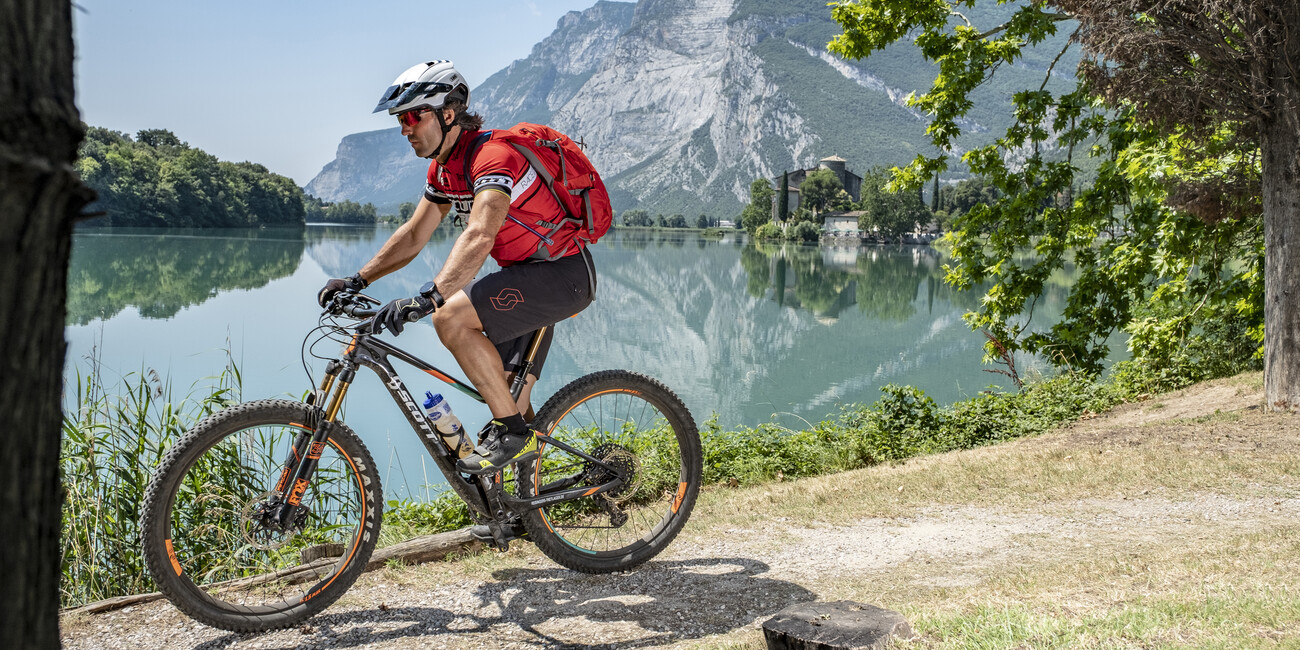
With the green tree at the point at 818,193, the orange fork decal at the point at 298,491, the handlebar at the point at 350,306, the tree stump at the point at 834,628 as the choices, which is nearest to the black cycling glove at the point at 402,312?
the handlebar at the point at 350,306

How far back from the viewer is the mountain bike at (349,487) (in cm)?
378

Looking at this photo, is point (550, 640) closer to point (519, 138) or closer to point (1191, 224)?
point (519, 138)

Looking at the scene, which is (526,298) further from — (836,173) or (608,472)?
(836,173)

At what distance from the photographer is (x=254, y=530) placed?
3.81m

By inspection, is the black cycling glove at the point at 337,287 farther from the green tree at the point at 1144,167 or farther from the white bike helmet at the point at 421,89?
the green tree at the point at 1144,167

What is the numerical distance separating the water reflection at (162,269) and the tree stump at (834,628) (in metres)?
22.1

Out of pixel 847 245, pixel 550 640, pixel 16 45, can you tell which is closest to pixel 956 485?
pixel 550 640

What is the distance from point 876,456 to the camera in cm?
890

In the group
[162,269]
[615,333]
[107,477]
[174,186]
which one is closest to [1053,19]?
[107,477]

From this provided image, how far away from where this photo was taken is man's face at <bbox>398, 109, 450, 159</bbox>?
157 inches

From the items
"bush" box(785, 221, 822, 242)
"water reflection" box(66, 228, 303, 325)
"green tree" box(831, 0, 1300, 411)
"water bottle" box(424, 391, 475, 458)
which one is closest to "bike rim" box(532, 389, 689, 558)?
"water bottle" box(424, 391, 475, 458)

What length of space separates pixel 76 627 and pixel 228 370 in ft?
8.75

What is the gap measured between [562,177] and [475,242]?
0.55 m

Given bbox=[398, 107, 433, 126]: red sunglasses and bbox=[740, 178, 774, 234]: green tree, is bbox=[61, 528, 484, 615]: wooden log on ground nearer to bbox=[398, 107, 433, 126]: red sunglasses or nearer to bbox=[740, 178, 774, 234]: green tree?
bbox=[398, 107, 433, 126]: red sunglasses
